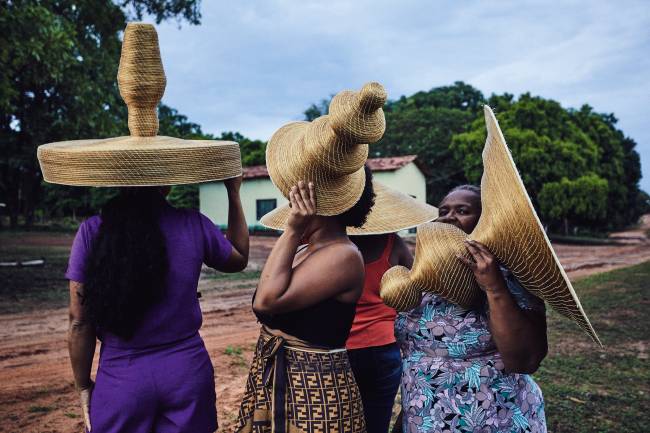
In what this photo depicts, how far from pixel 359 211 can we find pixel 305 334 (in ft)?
1.70

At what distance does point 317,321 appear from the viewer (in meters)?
1.86

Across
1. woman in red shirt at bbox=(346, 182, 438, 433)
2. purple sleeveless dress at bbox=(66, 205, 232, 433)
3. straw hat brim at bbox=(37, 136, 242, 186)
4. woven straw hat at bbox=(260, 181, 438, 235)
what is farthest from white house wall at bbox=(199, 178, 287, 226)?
purple sleeveless dress at bbox=(66, 205, 232, 433)

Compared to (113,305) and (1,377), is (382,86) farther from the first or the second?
(1,377)

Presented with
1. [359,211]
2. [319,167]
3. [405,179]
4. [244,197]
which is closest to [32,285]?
[359,211]

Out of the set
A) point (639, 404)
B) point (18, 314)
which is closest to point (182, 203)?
point (18, 314)

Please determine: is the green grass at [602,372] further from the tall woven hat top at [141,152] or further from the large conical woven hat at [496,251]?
the tall woven hat top at [141,152]

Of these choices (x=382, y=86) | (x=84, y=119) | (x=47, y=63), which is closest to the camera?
(x=382, y=86)

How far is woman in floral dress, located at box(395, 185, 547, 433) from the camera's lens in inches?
68.4

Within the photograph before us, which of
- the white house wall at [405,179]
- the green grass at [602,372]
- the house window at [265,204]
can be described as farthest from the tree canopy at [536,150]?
the green grass at [602,372]

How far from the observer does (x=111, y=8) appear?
1057 centimetres

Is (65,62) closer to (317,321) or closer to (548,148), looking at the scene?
(317,321)

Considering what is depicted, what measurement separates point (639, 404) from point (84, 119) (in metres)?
9.78

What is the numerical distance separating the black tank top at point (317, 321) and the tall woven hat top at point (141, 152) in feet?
2.01

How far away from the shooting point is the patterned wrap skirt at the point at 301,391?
6.02 ft
